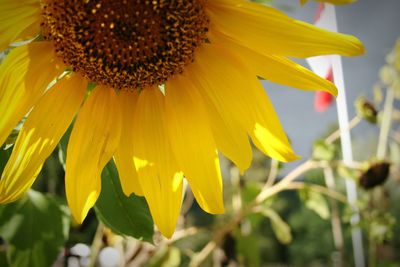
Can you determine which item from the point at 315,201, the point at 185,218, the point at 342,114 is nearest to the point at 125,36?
the point at 342,114

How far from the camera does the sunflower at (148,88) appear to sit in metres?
0.38

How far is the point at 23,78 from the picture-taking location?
0.39 metres

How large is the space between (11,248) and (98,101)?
0.56ft

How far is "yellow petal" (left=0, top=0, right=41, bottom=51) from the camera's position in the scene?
355 millimetres

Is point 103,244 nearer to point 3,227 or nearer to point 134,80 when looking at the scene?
point 3,227

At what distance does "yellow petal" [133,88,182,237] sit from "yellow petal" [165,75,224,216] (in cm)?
1

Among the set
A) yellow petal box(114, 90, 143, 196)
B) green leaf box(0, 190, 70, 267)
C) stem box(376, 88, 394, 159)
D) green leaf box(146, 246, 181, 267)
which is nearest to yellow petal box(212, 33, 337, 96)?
yellow petal box(114, 90, 143, 196)

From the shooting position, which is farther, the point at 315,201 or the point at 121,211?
the point at 315,201

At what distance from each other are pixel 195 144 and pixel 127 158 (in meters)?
0.06

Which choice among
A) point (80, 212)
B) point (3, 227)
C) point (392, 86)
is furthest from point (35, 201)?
point (392, 86)

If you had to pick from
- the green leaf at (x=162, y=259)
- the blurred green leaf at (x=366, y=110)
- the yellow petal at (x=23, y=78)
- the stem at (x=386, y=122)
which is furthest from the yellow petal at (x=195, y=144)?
the stem at (x=386, y=122)

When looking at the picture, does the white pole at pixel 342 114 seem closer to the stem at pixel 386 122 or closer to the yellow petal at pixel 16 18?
the stem at pixel 386 122

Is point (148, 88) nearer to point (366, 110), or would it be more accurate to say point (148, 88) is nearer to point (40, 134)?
point (40, 134)

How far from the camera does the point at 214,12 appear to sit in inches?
16.2
